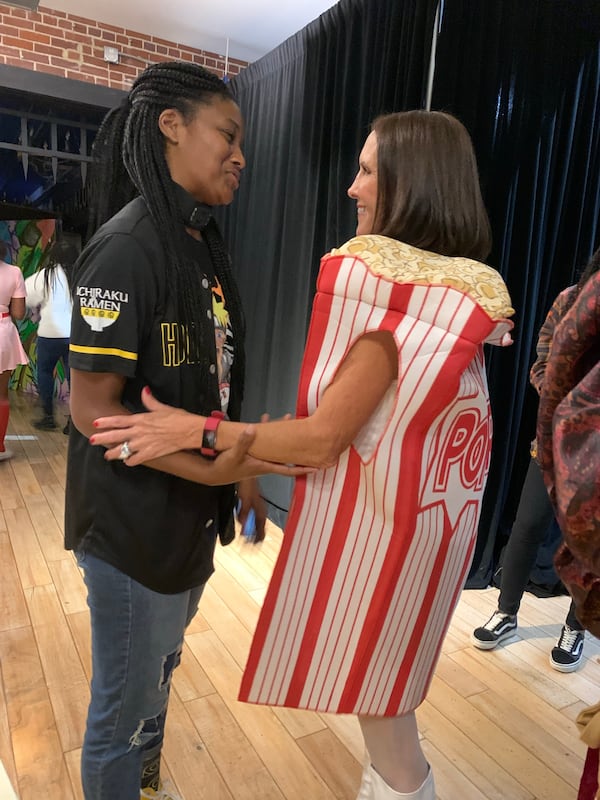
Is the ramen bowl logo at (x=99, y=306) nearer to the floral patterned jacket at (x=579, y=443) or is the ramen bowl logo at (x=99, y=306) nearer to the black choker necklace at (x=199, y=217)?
the black choker necklace at (x=199, y=217)

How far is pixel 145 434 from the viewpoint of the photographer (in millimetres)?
911

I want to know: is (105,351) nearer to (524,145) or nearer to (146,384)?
(146,384)

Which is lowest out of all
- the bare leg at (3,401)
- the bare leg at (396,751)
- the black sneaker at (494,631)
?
the black sneaker at (494,631)

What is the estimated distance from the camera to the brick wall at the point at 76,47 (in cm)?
400

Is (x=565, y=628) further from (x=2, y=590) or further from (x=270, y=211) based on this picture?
(x=270, y=211)

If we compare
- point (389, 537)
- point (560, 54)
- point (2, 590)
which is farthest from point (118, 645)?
point (560, 54)

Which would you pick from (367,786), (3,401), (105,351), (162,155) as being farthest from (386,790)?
(3,401)

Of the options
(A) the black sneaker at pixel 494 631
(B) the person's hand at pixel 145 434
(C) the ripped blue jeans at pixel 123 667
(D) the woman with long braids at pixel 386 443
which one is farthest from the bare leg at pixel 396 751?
(A) the black sneaker at pixel 494 631

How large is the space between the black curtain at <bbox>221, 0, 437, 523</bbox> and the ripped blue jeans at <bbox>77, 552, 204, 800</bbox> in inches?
91.9

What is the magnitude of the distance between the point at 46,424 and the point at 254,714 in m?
4.01

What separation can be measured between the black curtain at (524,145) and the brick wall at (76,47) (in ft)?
9.07

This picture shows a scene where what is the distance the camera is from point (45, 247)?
22.3 ft

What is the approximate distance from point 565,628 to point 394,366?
72.4 inches

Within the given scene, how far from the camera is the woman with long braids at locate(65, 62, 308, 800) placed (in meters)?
0.93
